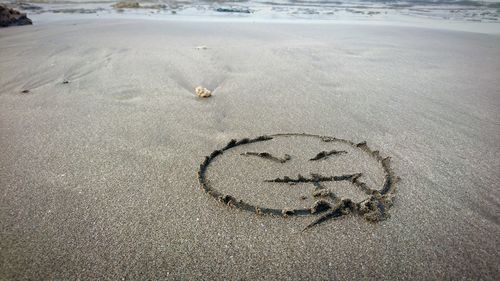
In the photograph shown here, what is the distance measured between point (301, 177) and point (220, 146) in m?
0.63

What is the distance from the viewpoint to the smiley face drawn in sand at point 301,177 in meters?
1.75

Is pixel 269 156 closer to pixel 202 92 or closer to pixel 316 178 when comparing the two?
pixel 316 178

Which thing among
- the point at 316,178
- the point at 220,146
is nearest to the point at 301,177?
the point at 316,178

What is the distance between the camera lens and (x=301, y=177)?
200 cm

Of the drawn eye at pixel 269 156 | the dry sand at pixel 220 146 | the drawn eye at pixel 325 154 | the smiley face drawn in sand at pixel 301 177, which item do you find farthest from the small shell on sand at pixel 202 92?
the drawn eye at pixel 325 154

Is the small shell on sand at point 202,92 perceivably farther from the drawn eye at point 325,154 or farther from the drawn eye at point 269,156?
the drawn eye at point 325,154

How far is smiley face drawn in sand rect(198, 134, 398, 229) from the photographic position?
1.75 meters

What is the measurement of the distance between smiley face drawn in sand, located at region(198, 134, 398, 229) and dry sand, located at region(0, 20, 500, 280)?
0.04 metres

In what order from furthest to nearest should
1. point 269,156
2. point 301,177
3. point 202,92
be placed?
point 202,92, point 269,156, point 301,177

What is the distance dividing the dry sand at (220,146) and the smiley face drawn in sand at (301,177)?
0.04 meters

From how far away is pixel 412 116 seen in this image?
2.82 metres

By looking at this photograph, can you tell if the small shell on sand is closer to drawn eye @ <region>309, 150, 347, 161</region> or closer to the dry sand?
the dry sand

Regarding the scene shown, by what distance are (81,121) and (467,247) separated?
2.61 metres

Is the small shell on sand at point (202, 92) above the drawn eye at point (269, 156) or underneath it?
above
